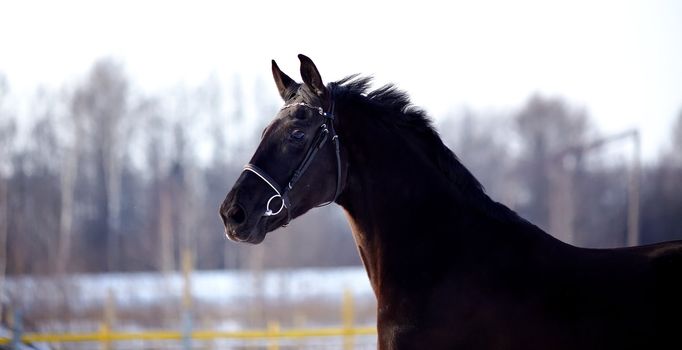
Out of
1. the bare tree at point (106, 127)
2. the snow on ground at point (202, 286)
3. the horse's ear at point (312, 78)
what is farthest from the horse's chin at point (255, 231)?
the bare tree at point (106, 127)

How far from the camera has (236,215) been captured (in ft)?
12.3

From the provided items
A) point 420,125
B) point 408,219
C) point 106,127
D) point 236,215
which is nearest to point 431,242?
point 408,219

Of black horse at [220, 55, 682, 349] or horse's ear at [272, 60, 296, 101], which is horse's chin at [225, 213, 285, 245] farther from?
horse's ear at [272, 60, 296, 101]

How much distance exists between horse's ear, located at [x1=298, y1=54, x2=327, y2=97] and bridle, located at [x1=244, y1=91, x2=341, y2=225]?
9cm

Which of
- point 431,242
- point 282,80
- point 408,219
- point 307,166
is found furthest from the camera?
point 282,80

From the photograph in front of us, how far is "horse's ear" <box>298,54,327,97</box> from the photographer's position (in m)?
4.03

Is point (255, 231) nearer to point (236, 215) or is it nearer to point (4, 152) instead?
point (236, 215)

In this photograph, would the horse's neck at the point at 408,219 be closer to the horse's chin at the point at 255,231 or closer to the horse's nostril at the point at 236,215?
the horse's chin at the point at 255,231

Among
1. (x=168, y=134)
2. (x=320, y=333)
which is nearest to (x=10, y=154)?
(x=168, y=134)

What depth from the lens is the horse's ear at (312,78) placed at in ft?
13.2

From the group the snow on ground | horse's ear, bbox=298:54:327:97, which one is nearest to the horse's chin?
horse's ear, bbox=298:54:327:97

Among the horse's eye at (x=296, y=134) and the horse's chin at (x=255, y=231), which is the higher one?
the horse's eye at (x=296, y=134)

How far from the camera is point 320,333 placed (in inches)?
496

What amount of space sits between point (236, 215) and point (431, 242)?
3.15ft
